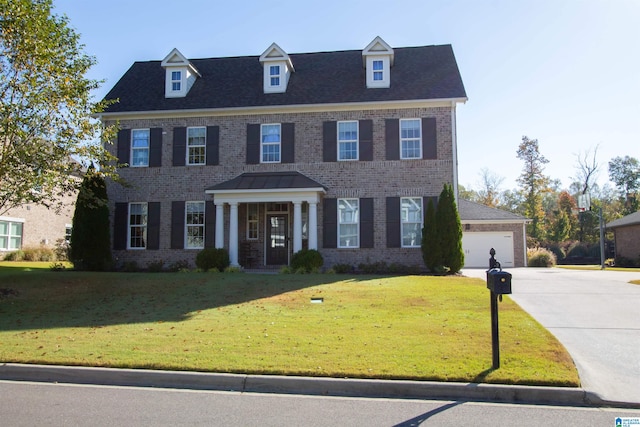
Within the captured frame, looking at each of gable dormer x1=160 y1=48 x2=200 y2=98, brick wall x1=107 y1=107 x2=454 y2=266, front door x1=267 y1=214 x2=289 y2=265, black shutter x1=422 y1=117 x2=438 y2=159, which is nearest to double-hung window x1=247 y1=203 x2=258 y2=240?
brick wall x1=107 y1=107 x2=454 y2=266

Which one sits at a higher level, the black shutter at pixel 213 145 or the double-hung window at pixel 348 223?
the black shutter at pixel 213 145

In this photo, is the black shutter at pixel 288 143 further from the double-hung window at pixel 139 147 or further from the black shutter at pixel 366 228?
the double-hung window at pixel 139 147

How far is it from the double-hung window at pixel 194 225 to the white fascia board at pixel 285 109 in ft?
12.2

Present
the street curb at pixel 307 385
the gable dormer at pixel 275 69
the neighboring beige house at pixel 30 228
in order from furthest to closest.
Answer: the neighboring beige house at pixel 30 228
the gable dormer at pixel 275 69
the street curb at pixel 307 385

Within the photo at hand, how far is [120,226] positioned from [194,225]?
317cm

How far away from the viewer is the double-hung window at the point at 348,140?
19.6 meters

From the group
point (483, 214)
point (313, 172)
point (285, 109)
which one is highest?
point (285, 109)

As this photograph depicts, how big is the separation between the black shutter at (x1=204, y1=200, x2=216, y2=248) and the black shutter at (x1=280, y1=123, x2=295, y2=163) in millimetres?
3404

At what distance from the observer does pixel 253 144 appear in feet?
65.9

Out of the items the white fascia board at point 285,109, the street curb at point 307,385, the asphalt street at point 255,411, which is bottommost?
the asphalt street at point 255,411

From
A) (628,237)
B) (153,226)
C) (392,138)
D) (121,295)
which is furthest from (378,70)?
(628,237)

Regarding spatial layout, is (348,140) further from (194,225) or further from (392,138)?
(194,225)

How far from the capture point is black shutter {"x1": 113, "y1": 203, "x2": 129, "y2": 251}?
67.2 ft

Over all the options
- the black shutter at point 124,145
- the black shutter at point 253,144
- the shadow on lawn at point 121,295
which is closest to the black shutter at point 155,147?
the black shutter at point 124,145
